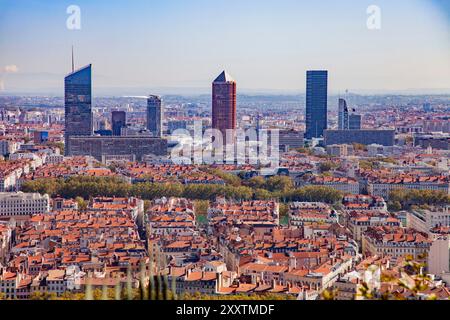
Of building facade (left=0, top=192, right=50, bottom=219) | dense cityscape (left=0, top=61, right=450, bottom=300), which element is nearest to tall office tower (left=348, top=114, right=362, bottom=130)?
dense cityscape (left=0, top=61, right=450, bottom=300)

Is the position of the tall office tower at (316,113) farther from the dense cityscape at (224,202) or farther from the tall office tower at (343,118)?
the tall office tower at (343,118)

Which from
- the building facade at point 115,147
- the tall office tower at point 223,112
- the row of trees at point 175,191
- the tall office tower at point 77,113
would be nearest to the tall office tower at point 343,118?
the tall office tower at point 223,112

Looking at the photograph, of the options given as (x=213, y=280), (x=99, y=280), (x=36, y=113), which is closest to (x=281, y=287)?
(x=213, y=280)

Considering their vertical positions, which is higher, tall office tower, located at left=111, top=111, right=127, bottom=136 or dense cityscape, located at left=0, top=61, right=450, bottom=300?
tall office tower, located at left=111, top=111, right=127, bottom=136

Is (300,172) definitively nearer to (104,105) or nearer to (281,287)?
(104,105)

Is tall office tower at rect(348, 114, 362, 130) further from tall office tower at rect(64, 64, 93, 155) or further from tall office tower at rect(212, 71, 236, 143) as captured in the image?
tall office tower at rect(64, 64, 93, 155)
